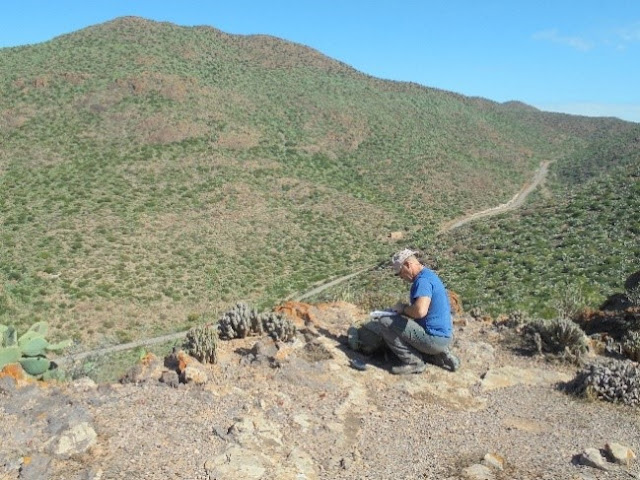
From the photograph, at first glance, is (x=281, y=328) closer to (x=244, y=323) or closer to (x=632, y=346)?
(x=244, y=323)

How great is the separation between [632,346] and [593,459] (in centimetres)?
426

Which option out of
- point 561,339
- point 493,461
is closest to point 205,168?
point 561,339

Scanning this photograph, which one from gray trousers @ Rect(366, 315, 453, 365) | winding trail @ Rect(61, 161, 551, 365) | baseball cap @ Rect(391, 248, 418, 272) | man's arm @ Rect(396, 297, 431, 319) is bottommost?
winding trail @ Rect(61, 161, 551, 365)

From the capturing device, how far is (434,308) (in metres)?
7.62

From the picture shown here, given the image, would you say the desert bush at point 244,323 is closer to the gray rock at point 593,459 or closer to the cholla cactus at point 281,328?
the cholla cactus at point 281,328

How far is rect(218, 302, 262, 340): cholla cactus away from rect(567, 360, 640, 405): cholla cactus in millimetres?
4900

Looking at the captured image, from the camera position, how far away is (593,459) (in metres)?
5.66

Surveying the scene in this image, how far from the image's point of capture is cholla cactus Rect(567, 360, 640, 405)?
7285 millimetres

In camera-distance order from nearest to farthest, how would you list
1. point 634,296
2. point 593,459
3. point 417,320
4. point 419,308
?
point 593,459, point 419,308, point 417,320, point 634,296

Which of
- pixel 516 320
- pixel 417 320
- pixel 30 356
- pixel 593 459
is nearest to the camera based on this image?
pixel 593 459

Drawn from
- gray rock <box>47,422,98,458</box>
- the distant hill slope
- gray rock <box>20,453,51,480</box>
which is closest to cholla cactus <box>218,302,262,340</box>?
gray rock <box>47,422,98,458</box>

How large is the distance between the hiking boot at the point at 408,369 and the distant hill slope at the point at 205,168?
18999 millimetres

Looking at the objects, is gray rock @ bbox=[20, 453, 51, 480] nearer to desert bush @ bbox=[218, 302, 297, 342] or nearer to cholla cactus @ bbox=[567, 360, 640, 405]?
desert bush @ bbox=[218, 302, 297, 342]

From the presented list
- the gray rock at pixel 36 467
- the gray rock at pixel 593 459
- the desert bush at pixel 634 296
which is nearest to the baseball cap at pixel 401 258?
the gray rock at pixel 593 459
